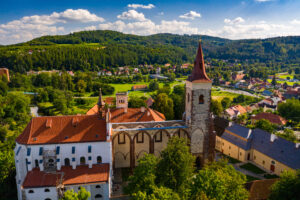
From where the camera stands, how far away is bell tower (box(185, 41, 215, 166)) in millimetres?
35219

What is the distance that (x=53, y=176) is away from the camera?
94.3ft

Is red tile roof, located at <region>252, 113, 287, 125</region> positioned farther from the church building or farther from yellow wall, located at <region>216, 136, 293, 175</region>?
the church building

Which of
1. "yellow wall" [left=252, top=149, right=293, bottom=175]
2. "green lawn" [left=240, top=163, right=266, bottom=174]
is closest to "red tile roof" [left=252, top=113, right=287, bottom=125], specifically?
"yellow wall" [left=252, top=149, right=293, bottom=175]

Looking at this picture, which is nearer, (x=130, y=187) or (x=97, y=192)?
(x=130, y=187)

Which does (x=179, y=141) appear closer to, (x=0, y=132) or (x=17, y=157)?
(x=17, y=157)

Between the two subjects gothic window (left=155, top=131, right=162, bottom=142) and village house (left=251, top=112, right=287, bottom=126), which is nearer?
gothic window (left=155, top=131, right=162, bottom=142)

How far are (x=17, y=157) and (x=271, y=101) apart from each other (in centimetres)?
10212

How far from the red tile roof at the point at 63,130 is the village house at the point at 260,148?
1148 inches

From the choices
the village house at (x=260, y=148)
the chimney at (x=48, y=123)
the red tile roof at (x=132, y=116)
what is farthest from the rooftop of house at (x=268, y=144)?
the chimney at (x=48, y=123)

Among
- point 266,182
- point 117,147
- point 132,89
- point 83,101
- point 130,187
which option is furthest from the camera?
point 132,89

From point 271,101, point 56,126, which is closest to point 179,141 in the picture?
point 56,126

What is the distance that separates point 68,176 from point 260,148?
35746mm

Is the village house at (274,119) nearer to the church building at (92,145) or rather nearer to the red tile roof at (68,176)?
the church building at (92,145)

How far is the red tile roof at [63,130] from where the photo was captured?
30609 mm
